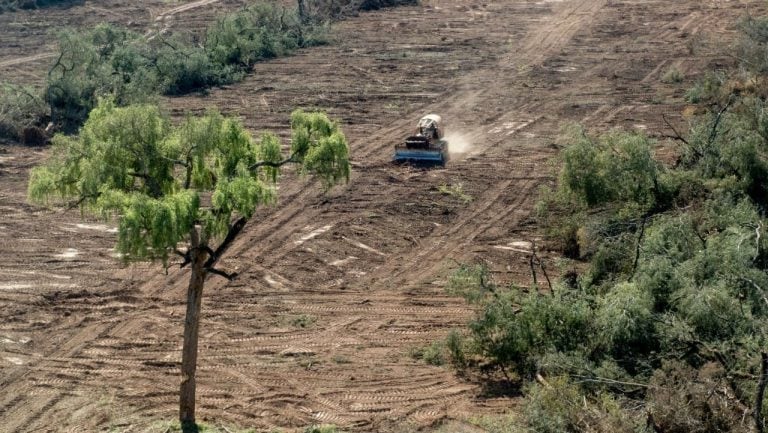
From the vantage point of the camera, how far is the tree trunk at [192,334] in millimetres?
15484

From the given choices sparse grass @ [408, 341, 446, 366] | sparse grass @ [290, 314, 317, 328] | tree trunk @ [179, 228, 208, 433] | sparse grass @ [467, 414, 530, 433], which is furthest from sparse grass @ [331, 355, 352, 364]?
tree trunk @ [179, 228, 208, 433]

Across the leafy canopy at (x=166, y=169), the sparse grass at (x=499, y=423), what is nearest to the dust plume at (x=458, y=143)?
the leafy canopy at (x=166, y=169)

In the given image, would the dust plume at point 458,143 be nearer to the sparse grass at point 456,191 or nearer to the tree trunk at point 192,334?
the sparse grass at point 456,191

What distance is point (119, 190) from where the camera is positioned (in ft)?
48.7

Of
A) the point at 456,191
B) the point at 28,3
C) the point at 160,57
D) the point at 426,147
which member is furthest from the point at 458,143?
the point at 28,3

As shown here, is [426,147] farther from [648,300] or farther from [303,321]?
[648,300]

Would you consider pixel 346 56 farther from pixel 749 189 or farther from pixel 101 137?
pixel 101 137

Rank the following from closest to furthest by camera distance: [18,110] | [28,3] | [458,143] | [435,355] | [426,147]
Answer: [435,355] → [426,147] → [458,143] → [18,110] → [28,3]

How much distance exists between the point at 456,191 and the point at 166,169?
13760 mm

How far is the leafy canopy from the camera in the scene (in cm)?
1439

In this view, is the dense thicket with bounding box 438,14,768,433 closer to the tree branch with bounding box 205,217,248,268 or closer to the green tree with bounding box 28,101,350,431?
the green tree with bounding box 28,101,350,431

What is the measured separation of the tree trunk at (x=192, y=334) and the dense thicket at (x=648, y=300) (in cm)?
498

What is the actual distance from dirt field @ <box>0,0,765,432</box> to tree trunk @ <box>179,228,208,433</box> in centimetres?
81

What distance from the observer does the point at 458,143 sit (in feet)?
106
